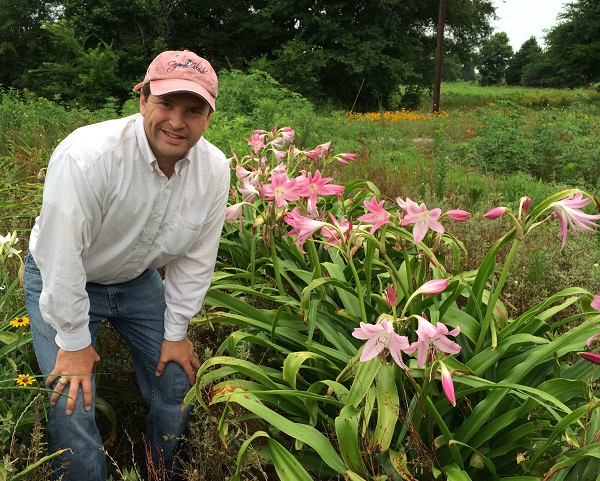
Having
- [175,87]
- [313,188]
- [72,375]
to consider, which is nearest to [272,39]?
[313,188]

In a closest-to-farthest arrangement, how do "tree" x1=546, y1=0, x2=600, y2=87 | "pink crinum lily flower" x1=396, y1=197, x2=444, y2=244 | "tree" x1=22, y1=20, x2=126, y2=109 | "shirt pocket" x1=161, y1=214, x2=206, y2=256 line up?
"pink crinum lily flower" x1=396, y1=197, x2=444, y2=244 < "shirt pocket" x1=161, y1=214, x2=206, y2=256 < "tree" x1=22, y1=20, x2=126, y2=109 < "tree" x1=546, y1=0, x2=600, y2=87

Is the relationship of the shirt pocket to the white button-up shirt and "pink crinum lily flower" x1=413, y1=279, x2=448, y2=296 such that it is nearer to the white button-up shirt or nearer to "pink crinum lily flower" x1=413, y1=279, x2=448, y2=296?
the white button-up shirt

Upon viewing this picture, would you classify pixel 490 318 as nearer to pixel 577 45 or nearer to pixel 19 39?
pixel 19 39

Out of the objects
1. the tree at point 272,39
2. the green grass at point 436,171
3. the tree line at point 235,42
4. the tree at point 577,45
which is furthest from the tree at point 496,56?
the green grass at point 436,171

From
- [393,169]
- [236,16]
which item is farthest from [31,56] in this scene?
[393,169]

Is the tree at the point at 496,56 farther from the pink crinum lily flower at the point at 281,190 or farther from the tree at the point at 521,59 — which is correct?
the pink crinum lily flower at the point at 281,190

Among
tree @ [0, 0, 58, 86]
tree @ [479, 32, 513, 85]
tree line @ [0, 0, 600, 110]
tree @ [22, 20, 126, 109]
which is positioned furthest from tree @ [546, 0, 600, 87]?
tree @ [479, 32, 513, 85]

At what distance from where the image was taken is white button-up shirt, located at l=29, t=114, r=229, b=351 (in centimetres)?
192

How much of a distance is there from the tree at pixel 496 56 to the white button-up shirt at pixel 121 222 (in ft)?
295

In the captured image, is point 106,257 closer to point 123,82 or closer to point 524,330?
point 524,330

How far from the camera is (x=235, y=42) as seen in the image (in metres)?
23.2

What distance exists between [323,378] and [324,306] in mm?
338

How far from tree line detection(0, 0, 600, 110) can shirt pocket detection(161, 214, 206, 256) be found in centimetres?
1603

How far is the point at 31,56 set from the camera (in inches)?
886
